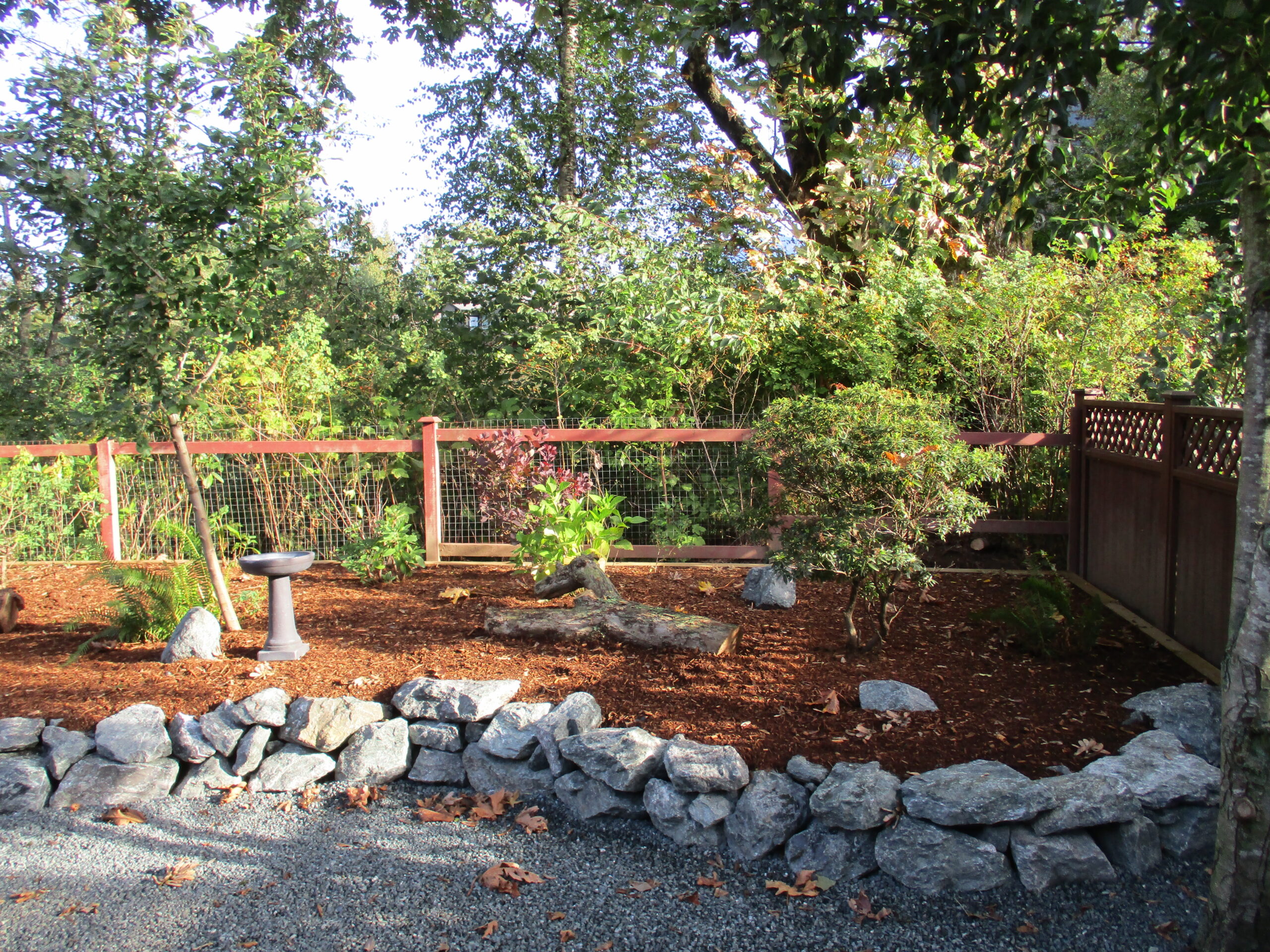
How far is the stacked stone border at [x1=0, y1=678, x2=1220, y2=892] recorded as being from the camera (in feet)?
9.36

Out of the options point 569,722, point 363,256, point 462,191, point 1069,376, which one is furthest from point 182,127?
point 462,191

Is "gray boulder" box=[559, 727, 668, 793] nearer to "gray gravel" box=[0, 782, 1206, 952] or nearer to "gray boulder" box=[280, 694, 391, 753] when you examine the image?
"gray gravel" box=[0, 782, 1206, 952]

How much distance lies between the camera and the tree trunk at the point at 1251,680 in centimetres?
227

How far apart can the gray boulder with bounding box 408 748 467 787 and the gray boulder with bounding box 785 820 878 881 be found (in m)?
1.48

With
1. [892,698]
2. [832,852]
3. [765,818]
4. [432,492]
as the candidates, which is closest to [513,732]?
[765,818]

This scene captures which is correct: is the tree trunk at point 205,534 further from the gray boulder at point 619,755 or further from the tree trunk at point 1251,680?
the tree trunk at point 1251,680

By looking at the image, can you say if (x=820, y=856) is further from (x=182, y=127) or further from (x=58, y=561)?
(x=58, y=561)

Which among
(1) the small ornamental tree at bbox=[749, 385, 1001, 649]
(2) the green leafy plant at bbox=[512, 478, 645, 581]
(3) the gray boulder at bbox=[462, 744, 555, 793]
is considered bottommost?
(3) the gray boulder at bbox=[462, 744, 555, 793]

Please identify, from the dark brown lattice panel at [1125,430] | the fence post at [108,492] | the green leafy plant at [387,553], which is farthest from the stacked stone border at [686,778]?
the fence post at [108,492]

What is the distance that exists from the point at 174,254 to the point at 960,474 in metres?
4.17

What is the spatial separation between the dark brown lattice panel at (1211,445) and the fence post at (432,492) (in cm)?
531

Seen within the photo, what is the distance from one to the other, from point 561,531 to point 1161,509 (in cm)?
352

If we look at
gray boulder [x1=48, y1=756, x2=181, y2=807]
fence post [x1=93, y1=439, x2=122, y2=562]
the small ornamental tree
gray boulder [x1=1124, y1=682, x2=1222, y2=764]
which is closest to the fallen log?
the small ornamental tree

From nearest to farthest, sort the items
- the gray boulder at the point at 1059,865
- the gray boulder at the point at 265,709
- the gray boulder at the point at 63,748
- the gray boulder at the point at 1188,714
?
1. the gray boulder at the point at 1059,865
2. the gray boulder at the point at 1188,714
3. the gray boulder at the point at 63,748
4. the gray boulder at the point at 265,709
